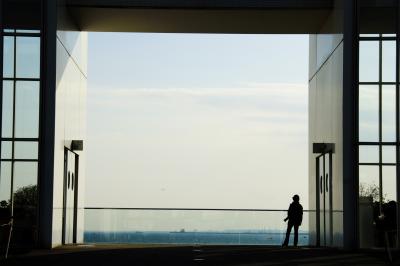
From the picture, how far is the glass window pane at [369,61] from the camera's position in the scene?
26078mm

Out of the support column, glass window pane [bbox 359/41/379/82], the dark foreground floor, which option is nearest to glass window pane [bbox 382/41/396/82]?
glass window pane [bbox 359/41/379/82]

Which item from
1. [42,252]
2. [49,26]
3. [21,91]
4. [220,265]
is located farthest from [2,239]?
[220,265]

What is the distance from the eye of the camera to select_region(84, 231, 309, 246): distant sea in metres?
34.6

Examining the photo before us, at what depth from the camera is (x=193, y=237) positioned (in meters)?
35.6

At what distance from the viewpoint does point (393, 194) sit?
85.9ft

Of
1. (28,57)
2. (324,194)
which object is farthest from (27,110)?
(324,194)

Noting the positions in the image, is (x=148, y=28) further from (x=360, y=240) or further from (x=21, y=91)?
(x=360, y=240)

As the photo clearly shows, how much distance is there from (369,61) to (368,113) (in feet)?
4.46

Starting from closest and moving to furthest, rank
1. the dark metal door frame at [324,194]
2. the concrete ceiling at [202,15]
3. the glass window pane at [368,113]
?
the glass window pane at [368,113], the concrete ceiling at [202,15], the dark metal door frame at [324,194]

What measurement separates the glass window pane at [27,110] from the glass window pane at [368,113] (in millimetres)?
8454

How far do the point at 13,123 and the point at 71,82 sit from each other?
12.1 ft

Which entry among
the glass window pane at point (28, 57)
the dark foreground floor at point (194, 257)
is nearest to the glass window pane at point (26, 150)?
the glass window pane at point (28, 57)

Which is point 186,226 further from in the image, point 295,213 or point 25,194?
point 25,194

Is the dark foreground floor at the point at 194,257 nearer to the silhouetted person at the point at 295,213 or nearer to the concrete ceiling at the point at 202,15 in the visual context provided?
the silhouetted person at the point at 295,213
